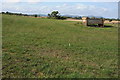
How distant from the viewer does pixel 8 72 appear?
466 cm

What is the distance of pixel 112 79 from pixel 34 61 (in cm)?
279

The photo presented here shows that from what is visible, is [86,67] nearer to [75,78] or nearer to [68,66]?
[68,66]

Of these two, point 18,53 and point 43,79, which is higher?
point 18,53

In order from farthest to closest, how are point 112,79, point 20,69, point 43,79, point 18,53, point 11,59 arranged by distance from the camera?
point 18,53 < point 11,59 < point 20,69 < point 112,79 < point 43,79

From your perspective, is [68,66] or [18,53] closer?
[68,66]

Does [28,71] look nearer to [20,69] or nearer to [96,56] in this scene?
[20,69]

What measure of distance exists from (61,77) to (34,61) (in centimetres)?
168

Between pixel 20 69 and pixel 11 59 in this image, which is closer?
pixel 20 69

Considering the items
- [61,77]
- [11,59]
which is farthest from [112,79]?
[11,59]

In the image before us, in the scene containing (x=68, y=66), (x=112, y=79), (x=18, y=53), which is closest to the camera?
(x=112, y=79)

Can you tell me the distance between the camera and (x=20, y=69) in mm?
4922

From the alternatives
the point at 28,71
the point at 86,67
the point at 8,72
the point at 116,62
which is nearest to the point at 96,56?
the point at 116,62

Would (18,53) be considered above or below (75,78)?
above

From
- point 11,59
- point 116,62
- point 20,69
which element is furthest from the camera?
point 116,62
